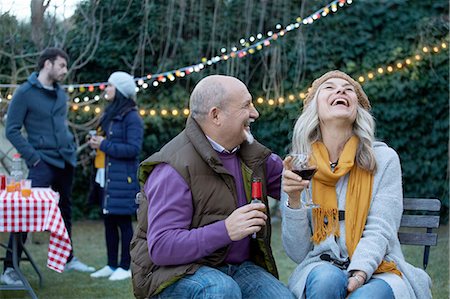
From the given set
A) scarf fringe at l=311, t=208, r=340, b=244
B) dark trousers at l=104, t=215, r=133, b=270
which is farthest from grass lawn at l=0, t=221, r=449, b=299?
scarf fringe at l=311, t=208, r=340, b=244

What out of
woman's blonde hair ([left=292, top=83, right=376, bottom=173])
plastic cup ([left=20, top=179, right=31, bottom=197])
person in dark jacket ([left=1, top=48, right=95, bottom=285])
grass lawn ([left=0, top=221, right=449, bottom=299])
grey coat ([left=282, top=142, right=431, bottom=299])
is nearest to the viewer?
grey coat ([left=282, top=142, right=431, bottom=299])

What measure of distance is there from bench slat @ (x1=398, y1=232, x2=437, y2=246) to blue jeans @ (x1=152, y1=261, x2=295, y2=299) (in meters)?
0.80

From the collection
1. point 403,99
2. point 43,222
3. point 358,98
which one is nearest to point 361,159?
point 358,98

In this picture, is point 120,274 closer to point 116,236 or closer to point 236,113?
point 116,236

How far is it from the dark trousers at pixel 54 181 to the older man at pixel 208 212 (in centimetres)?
298

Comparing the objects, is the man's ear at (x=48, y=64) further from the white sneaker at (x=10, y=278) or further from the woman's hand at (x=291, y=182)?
the woman's hand at (x=291, y=182)

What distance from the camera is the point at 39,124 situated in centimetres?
617

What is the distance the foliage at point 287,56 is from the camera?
944 cm

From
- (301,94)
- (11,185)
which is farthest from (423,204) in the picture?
(301,94)

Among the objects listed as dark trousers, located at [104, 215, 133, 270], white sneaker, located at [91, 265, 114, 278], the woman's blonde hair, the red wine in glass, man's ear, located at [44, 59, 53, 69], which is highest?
man's ear, located at [44, 59, 53, 69]

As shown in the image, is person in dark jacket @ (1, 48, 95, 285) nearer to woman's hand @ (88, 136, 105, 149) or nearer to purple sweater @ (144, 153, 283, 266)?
woman's hand @ (88, 136, 105, 149)

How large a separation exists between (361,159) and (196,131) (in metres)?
0.71

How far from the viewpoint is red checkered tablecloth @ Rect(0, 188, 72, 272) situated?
5098mm

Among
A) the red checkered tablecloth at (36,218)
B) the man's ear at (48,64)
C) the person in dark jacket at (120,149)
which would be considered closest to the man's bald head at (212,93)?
the red checkered tablecloth at (36,218)
